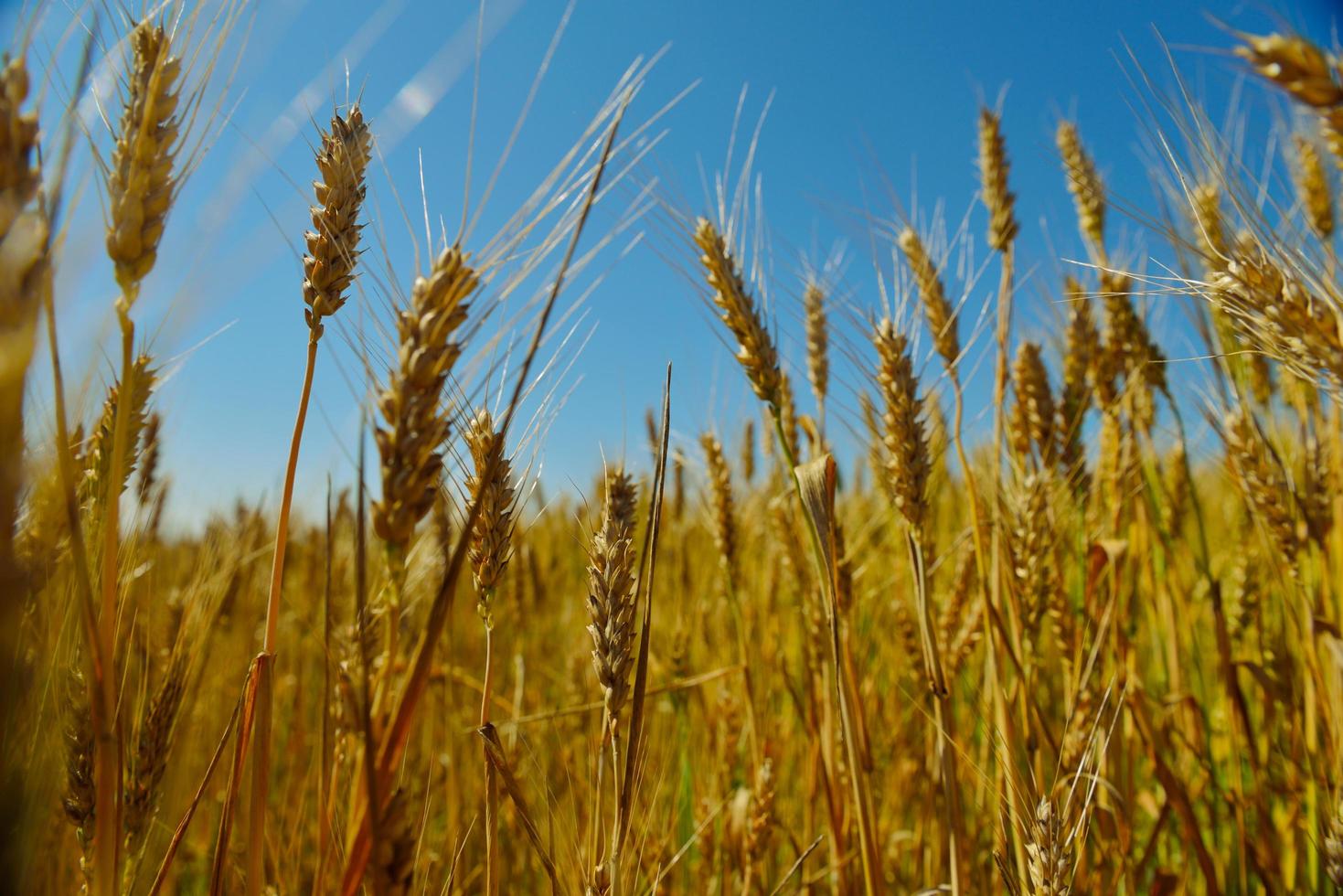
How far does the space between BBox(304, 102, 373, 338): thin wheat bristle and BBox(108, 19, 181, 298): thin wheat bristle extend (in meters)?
0.16

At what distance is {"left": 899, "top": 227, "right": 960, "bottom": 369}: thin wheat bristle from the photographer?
5.56ft

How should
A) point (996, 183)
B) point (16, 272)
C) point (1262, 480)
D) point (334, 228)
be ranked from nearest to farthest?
point (16, 272), point (334, 228), point (1262, 480), point (996, 183)

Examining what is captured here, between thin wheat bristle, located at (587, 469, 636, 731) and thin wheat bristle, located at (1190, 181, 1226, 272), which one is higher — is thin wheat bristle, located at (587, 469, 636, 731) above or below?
below

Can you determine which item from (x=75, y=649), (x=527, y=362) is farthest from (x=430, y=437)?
(x=75, y=649)

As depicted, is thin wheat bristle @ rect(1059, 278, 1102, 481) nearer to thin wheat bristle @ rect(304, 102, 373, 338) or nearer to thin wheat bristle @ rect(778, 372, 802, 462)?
thin wheat bristle @ rect(778, 372, 802, 462)

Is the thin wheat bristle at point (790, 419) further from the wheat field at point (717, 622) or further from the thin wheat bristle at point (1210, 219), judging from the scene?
the thin wheat bristle at point (1210, 219)

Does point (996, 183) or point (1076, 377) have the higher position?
point (996, 183)

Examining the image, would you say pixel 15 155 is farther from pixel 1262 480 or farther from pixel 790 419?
pixel 1262 480

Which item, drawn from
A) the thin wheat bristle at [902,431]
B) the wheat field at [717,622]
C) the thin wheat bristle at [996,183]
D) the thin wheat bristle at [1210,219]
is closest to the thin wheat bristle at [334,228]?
the wheat field at [717,622]

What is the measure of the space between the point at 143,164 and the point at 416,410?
44 cm

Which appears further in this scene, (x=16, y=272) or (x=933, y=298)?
(x=933, y=298)

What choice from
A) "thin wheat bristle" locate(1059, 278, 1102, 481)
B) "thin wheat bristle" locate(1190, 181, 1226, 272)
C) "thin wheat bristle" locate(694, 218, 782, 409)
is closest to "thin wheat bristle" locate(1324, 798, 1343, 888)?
"thin wheat bristle" locate(1059, 278, 1102, 481)

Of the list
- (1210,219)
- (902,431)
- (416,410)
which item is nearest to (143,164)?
(416,410)

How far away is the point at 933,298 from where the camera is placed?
177 centimetres
